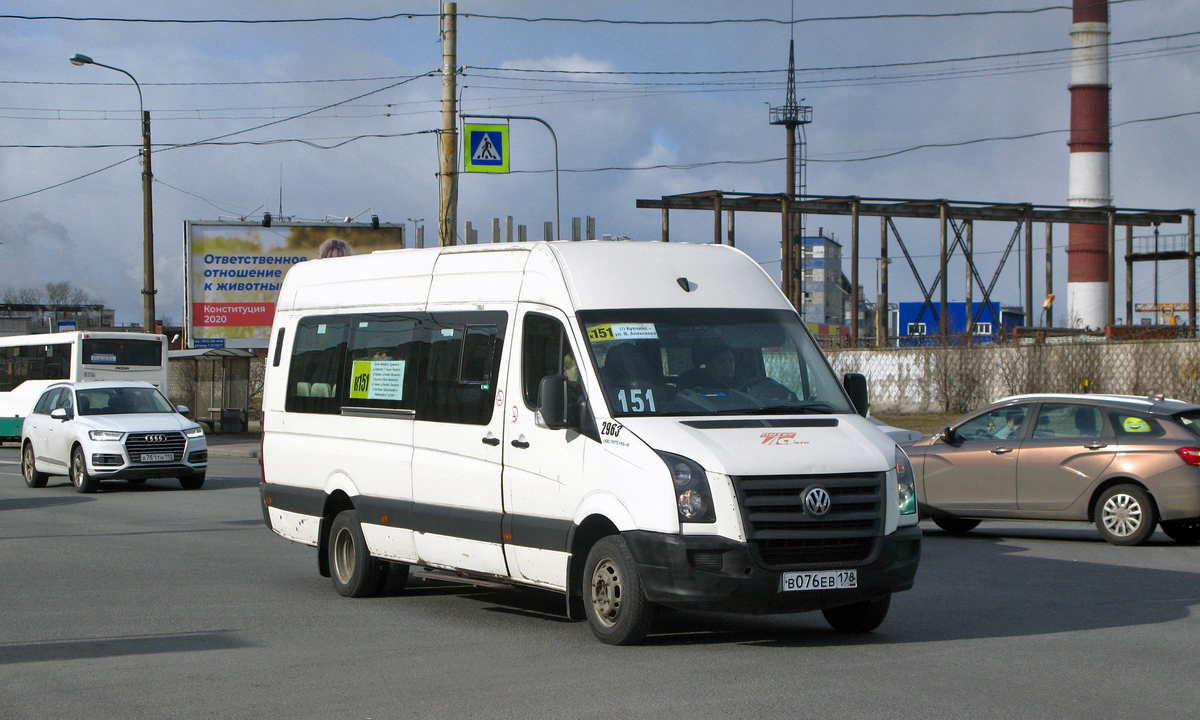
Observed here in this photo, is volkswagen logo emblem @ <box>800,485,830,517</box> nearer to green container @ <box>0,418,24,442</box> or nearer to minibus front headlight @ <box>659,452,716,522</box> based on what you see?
minibus front headlight @ <box>659,452,716,522</box>

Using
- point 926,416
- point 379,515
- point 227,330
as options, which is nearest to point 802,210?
point 926,416

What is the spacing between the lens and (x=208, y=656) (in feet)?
26.2

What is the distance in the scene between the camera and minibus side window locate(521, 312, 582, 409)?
8555 millimetres

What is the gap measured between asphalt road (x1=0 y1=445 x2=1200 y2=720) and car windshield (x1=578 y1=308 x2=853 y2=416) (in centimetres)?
150

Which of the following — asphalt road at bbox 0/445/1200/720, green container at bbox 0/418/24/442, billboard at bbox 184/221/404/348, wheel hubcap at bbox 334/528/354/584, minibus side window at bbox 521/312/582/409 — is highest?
billboard at bbox 184/221/404/348

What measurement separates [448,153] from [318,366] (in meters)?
12.2

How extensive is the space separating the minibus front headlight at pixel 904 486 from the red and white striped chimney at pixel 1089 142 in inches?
2415

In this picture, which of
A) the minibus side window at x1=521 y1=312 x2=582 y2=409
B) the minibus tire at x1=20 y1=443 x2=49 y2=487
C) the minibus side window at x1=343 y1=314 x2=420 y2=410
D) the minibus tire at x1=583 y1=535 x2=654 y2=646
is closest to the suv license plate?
the minibus tire at x1=583 y1=535 x2=654 y2=646

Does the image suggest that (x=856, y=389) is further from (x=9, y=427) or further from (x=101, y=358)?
(x=9, y=427)

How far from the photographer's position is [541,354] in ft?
28.7

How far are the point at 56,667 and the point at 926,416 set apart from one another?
32599mm

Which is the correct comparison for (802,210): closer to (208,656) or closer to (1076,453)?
(1076,453)

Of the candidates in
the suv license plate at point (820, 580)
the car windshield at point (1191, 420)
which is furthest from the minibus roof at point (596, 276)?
the car windshield at point (1191, 420)

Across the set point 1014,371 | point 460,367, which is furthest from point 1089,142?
point 460,367
